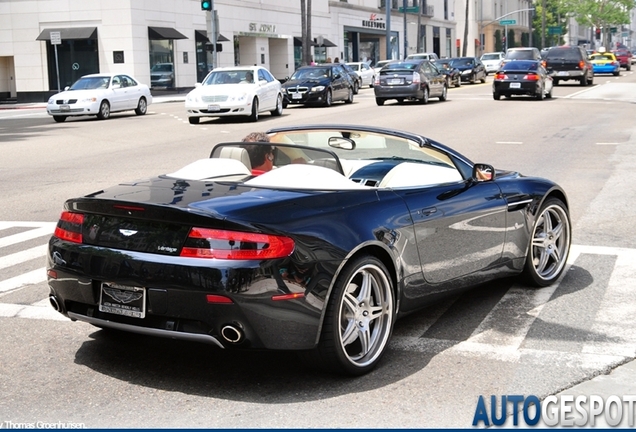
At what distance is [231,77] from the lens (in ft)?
92.4

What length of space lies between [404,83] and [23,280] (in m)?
27.4

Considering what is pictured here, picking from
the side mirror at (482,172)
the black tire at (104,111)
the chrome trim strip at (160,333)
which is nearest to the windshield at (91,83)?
the black tire at (104,111)

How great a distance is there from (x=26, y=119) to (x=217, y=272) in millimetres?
29213

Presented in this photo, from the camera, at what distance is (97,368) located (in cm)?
529

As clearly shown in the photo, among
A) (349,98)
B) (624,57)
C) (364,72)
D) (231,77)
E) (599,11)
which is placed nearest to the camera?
(231,77)

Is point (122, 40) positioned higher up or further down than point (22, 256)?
higher up

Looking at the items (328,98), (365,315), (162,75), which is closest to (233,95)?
(328,98)

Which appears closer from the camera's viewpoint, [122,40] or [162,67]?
[122,40]

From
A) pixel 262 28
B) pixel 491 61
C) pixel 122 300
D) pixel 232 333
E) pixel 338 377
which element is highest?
pixel 262 28

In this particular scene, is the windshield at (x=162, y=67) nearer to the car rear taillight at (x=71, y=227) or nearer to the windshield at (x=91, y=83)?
the windshield at (x=91, y=83)

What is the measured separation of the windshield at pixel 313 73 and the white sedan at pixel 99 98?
5557 millimetres

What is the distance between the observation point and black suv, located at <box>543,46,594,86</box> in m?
45.6

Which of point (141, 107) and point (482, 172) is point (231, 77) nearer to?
point (141, 107)

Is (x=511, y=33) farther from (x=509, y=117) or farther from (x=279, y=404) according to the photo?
(x=279, y=404)
